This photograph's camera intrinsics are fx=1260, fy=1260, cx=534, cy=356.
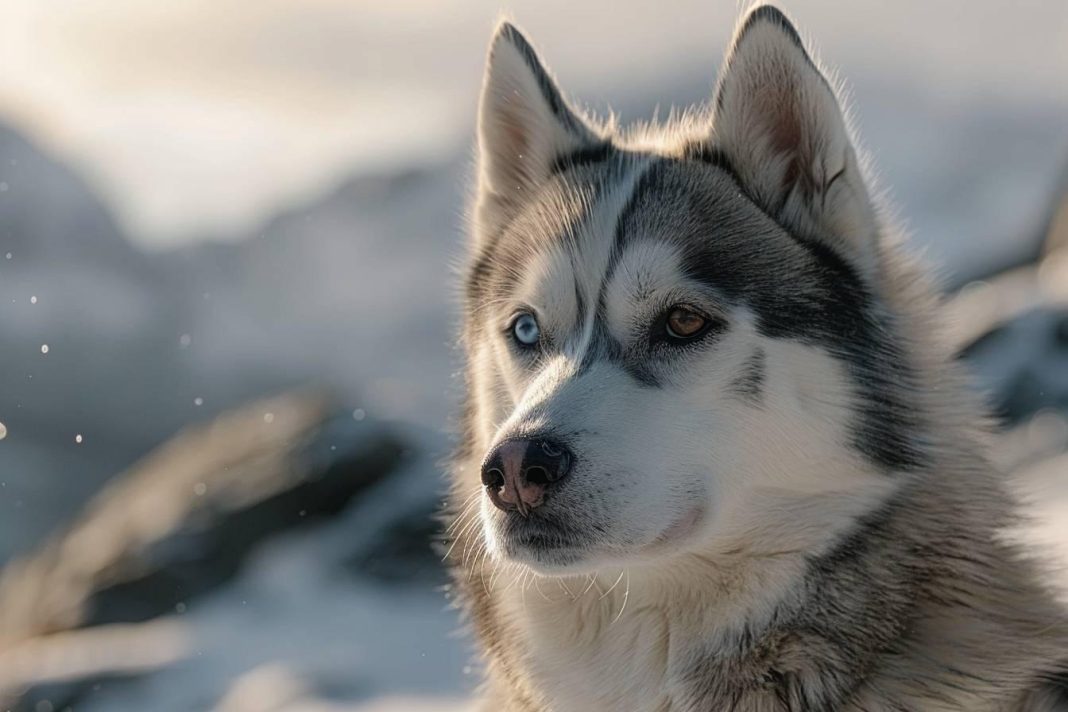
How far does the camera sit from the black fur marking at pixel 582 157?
3311 millimetres

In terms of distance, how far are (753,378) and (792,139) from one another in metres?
0.63

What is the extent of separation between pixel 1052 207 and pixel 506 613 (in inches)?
631

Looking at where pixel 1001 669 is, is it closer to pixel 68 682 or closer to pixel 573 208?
pixel 573 208

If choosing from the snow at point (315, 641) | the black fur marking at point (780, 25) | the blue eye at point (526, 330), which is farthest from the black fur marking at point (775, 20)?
the snow at point (315, 641)

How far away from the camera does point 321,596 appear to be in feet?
29.7

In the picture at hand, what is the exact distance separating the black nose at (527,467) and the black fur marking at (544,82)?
118 centimetres

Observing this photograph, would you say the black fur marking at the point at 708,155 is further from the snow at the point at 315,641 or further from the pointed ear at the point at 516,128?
the snow at the point at 315,641

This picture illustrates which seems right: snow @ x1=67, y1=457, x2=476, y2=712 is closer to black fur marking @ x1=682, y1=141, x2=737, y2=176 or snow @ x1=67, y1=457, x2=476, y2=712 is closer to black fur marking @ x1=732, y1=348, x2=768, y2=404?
black fur marking @ x1=682, y1=141, x2=737, y2=176

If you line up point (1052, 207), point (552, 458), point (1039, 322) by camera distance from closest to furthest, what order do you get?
point (552, 458), point (1039, 322), point (1052, 207)

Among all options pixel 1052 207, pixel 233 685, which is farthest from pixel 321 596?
pixel 1052 207

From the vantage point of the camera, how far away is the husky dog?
258 centimetres

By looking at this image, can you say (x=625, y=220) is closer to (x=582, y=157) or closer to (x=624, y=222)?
(x=624, y=222)

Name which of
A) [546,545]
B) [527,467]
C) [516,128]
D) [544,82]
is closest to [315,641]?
[516,128]

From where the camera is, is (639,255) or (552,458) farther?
(639,255)
